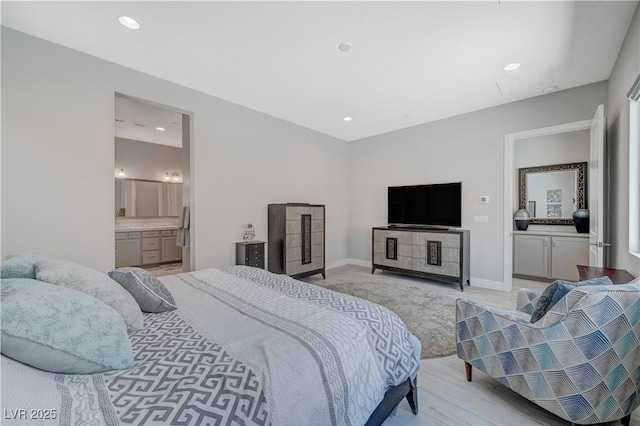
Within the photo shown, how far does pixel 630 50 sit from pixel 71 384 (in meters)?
4.25

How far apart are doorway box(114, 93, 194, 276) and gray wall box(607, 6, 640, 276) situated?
5676 mm

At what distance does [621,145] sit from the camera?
8.12 feet

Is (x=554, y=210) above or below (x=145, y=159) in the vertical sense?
below

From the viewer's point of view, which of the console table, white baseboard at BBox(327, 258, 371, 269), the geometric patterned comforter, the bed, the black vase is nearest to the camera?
the bed

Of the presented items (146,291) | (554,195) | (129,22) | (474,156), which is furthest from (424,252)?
(129,22)

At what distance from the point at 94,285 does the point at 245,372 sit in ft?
3.11

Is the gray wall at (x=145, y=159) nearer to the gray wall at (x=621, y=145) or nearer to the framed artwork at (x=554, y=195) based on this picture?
the gray wall at (x=621, y=145)

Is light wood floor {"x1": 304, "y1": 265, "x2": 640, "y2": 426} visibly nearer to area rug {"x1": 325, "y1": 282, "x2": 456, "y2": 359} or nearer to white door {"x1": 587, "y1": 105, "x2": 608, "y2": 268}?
area rug {"x1": 325, "y1": 282, "x2": 456, "y2": 359}

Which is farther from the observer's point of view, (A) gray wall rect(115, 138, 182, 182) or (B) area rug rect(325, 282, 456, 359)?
(A) gray wall rect(115, 138, 182, 182)

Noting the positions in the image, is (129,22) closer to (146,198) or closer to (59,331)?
(59,331)

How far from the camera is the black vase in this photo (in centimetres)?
434

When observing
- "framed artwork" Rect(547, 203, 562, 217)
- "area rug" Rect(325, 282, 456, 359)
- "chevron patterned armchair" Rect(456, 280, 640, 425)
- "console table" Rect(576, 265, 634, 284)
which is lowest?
"area rug" Rect(325, 282, 456, 359)

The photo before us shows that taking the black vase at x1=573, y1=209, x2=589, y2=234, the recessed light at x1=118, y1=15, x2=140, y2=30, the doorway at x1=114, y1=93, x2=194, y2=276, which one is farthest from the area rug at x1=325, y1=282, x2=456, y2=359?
the recessed light at x1=118, y1=15, x2=140, y2=30

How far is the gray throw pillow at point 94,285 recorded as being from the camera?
126 cm
